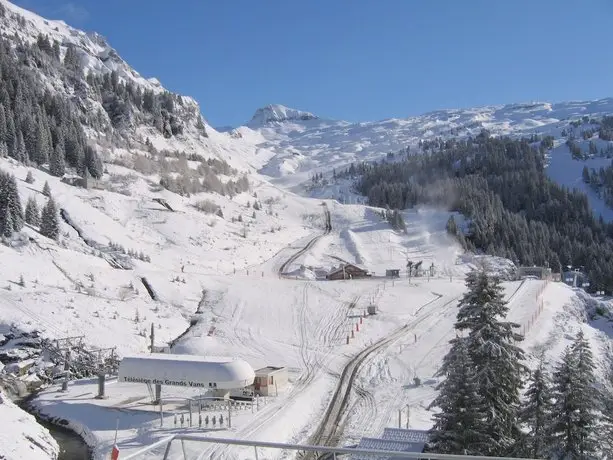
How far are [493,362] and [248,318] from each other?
1384 inches

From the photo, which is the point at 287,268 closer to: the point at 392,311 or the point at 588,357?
the point at 392,311

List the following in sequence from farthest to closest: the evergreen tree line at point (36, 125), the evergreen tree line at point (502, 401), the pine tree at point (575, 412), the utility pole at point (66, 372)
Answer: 1. the evergreen tree line at point (36, 125)
2. the utility pole at point (66, 372)
3. the evergreen tree line at point (502, 401)
4. the pine tree at point (575, 412)

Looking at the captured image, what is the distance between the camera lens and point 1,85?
10594 centimetres

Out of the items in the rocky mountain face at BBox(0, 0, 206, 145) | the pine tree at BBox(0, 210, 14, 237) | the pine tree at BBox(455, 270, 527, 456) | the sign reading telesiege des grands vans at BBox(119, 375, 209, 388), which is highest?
the rocky mountain face at BBox(0, 0, 206, 145)

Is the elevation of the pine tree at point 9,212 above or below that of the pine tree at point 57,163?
below

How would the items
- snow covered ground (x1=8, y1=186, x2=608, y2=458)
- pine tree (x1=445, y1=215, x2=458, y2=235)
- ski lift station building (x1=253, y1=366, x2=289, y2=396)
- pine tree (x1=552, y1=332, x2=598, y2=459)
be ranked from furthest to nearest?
pine tree (x1=445, y1=215, x2=458, y2=235) → ski lift station building (x1=253, y1=366, x2=289, y2=396) → snow covered ground (x1=8, y1=186, x2=608, y2=458) → pine tree (x1=552, y1=332, x2=598, y2=459)

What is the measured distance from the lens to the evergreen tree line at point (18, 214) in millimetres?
54906

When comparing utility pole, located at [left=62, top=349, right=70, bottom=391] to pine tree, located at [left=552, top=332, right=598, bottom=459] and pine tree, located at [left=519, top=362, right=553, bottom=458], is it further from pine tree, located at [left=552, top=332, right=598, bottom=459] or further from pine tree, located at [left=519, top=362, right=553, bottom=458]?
pine tree, located at [left=552, top=332, right=598, bottom=459]

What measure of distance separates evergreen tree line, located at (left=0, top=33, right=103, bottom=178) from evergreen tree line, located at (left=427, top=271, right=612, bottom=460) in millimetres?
79340

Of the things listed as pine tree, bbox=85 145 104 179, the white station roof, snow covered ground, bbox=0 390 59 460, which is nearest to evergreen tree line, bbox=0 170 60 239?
the white station roof

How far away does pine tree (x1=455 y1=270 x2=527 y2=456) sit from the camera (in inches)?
886

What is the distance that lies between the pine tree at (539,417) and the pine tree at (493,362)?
2.22 ft

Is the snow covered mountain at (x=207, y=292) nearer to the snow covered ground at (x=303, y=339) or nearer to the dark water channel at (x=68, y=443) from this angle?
the snow covered ground at (x=303, y=339)

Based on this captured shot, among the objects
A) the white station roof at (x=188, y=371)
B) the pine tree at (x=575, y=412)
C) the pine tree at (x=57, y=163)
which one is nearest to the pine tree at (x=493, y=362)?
the pine tree at (x=575, y=412)
